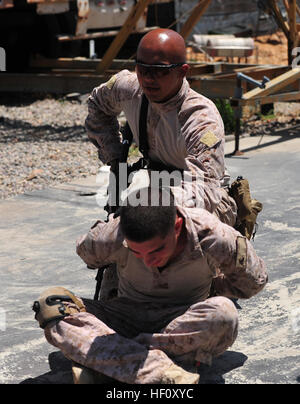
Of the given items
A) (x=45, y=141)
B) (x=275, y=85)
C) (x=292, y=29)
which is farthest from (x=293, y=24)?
(x=45, y=141)

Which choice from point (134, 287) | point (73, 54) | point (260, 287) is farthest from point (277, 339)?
point (73, 54)

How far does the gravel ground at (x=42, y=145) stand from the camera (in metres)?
7.75

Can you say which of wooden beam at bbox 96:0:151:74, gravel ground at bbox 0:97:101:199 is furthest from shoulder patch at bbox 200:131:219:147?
wooden beam at bbox 96:0:151:74

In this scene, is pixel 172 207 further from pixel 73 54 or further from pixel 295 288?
pixel 73 54

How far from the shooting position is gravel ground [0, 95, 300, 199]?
306 inches

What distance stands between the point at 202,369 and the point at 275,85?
232 inches

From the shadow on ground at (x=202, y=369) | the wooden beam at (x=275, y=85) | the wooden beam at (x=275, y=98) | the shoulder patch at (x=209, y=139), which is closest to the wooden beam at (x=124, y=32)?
the wooden beam at (x=275, y=85)

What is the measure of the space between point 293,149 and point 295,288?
4150 millimetres

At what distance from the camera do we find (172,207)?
3.19 metres

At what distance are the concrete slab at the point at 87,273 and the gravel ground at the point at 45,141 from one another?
0.44 m

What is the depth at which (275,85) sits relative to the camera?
9.07 metres

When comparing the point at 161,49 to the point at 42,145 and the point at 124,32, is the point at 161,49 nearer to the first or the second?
the point at 42,145

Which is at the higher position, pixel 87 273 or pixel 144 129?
pixel 144 129

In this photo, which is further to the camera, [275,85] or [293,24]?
[293,24]
